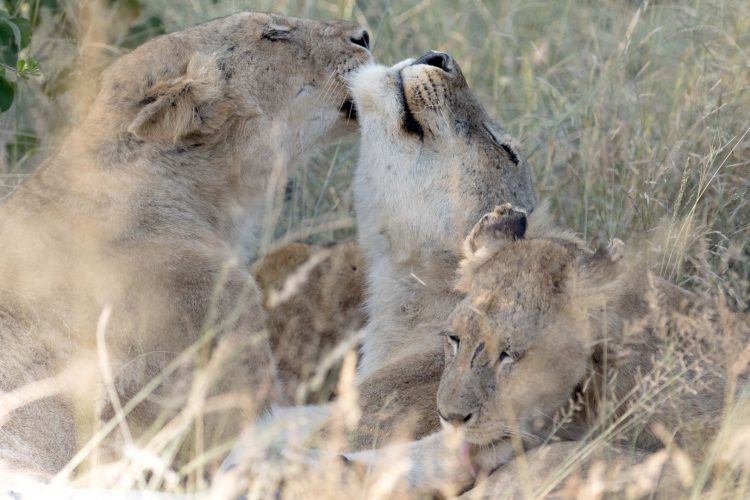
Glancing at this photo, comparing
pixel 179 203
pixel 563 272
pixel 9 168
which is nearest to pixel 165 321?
pixel 179 203

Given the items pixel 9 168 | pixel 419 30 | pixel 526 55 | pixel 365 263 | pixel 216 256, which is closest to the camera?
pixel 216 256

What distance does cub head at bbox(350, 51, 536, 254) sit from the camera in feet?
13.9

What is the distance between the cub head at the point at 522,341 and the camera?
10.3 feet

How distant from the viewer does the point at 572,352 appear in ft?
10.5

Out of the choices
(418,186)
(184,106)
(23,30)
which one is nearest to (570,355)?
(418,186)

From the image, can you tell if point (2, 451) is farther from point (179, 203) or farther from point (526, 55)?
point (526, 55)

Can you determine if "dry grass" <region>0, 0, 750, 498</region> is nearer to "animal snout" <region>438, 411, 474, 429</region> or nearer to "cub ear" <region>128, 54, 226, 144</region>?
"cub ear" <region>128, 54, 226, 144</region>

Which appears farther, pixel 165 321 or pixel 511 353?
pixel 165 321

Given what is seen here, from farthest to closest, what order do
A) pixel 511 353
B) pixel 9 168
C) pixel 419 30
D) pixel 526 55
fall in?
pixel 419 30, pixel 526 55, pixel 9 168, pixel 511 353

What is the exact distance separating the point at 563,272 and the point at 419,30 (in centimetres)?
426

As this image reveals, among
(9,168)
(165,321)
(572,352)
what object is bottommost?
(9,168)

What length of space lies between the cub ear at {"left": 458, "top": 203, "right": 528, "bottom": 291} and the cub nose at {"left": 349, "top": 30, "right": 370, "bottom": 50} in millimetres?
1257

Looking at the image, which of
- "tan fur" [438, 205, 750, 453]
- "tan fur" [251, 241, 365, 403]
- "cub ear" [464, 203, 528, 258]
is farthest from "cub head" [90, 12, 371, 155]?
"tan fur" [438, 205, 750, 453]

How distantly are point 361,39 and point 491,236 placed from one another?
4.56 feet
